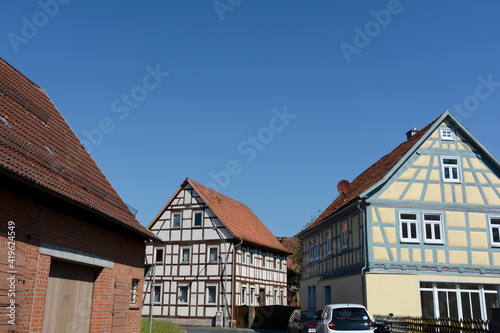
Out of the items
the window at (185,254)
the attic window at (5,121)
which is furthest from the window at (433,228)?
the window at (185,254)

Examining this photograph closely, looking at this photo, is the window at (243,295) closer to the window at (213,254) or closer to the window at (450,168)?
the window at (213,254)

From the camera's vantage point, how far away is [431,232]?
21.2 metres

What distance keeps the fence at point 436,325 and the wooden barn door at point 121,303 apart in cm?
1000

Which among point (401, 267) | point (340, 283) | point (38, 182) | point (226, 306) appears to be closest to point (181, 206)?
point (226, 306)

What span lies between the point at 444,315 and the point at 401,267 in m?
2.85

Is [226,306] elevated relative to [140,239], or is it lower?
lower

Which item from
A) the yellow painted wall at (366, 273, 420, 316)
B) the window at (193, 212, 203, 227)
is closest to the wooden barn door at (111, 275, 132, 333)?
the yellow painted wall at (366, 273, 420, 316)

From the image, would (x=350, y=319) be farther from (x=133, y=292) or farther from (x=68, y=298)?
(x=68, y=298)

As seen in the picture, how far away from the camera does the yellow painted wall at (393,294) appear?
19844 millimetres

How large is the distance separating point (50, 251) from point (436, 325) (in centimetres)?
1234

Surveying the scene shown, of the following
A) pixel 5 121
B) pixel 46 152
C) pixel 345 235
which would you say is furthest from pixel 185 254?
pixel 5 121

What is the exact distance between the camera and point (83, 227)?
39.4ft

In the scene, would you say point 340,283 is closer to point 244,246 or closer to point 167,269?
point 244,246

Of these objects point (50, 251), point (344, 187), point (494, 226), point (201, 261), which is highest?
point (344, 187)
